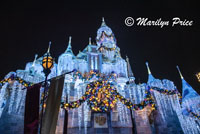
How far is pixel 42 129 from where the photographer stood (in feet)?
17.4

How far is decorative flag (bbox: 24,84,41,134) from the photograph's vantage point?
5.46 m

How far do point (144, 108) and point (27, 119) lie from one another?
34.5 ft

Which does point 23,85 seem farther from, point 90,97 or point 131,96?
point 131,96

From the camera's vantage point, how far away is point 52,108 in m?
5.55

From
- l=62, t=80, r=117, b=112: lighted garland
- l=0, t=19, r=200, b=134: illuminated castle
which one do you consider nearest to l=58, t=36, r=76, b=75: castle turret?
l=0, t=19, r=200, b=134: illuminated castle

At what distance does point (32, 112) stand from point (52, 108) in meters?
0.99

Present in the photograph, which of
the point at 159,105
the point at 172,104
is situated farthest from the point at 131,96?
the point at 172,104

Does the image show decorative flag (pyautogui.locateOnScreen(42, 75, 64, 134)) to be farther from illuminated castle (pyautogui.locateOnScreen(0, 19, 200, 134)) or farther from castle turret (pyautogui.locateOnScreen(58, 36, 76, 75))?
castle turret (pyautogui.locateOnScreen(58, 36, 76, 75))

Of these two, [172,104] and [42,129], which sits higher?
[172,104]

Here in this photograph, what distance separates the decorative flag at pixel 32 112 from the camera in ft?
17.9

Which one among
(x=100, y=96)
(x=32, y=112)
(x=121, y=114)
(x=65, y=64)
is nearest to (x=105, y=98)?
(x=100, y=96)

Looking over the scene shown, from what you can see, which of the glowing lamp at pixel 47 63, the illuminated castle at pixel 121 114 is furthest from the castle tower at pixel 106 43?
the glowing lamp at pixel 47 63

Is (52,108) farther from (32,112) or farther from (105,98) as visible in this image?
(105,98)

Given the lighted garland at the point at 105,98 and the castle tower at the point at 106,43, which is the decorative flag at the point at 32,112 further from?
the castle tower at the point at 106,43
